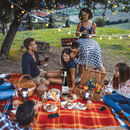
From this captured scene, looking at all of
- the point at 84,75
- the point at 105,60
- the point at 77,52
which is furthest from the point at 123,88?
the point at 105,60

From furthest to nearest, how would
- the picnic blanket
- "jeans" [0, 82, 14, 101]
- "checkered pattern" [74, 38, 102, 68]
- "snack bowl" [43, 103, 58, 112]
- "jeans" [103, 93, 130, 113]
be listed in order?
1. "checkered pattern" [74, 38, 102, 68]
2. "jeans" [0, 82, 14, 101]
3. "jeans" [103, 93, 130, 113]
4. "snack bowl" [43, 103, 58, 112]
5. the picnic blanket

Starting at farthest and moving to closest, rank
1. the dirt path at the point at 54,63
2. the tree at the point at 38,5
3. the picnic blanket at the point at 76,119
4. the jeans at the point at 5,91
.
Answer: the tree at the point at 38,5 < the dirt path at the point at 54,63 < the jeans at the point at 5,91 < the picnic blanket at the point at 76,119

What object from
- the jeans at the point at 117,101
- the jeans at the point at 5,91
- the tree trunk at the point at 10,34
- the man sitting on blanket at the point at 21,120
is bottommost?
the jeans at the point at 117,101

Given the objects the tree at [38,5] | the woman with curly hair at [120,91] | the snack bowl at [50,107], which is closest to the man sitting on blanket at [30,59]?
the snack bowl at [50,107]

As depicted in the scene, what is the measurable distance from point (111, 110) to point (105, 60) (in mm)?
4432

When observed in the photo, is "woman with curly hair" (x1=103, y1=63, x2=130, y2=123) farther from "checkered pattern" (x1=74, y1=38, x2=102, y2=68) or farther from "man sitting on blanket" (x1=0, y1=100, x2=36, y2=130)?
"man sitting on blanket" (x1=0, y1=100, x2=36, y2=130)

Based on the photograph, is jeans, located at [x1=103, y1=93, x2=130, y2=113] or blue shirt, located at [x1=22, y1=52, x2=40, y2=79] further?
blue shirt, located at [x1=22, y1=52, x2=40, y2=79]

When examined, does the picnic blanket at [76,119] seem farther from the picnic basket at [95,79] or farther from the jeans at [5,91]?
the jeans at [5,91]

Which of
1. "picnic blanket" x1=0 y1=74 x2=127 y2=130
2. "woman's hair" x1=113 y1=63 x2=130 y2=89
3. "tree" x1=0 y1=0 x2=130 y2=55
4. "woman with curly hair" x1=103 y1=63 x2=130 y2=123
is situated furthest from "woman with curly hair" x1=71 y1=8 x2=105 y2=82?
"tree" x1=0 y1=0 x2=130 y2=55

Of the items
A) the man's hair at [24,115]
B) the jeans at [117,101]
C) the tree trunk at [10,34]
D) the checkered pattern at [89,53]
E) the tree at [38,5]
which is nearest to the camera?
the man's hair at [24,115]

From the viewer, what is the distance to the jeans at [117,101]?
2.36 meters

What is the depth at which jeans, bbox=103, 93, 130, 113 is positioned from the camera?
236cm

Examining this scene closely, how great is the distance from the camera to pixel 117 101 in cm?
262

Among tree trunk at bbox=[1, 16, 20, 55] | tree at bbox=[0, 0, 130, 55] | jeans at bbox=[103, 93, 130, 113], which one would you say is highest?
tree at bbox=[0, 0, 130, 55]
